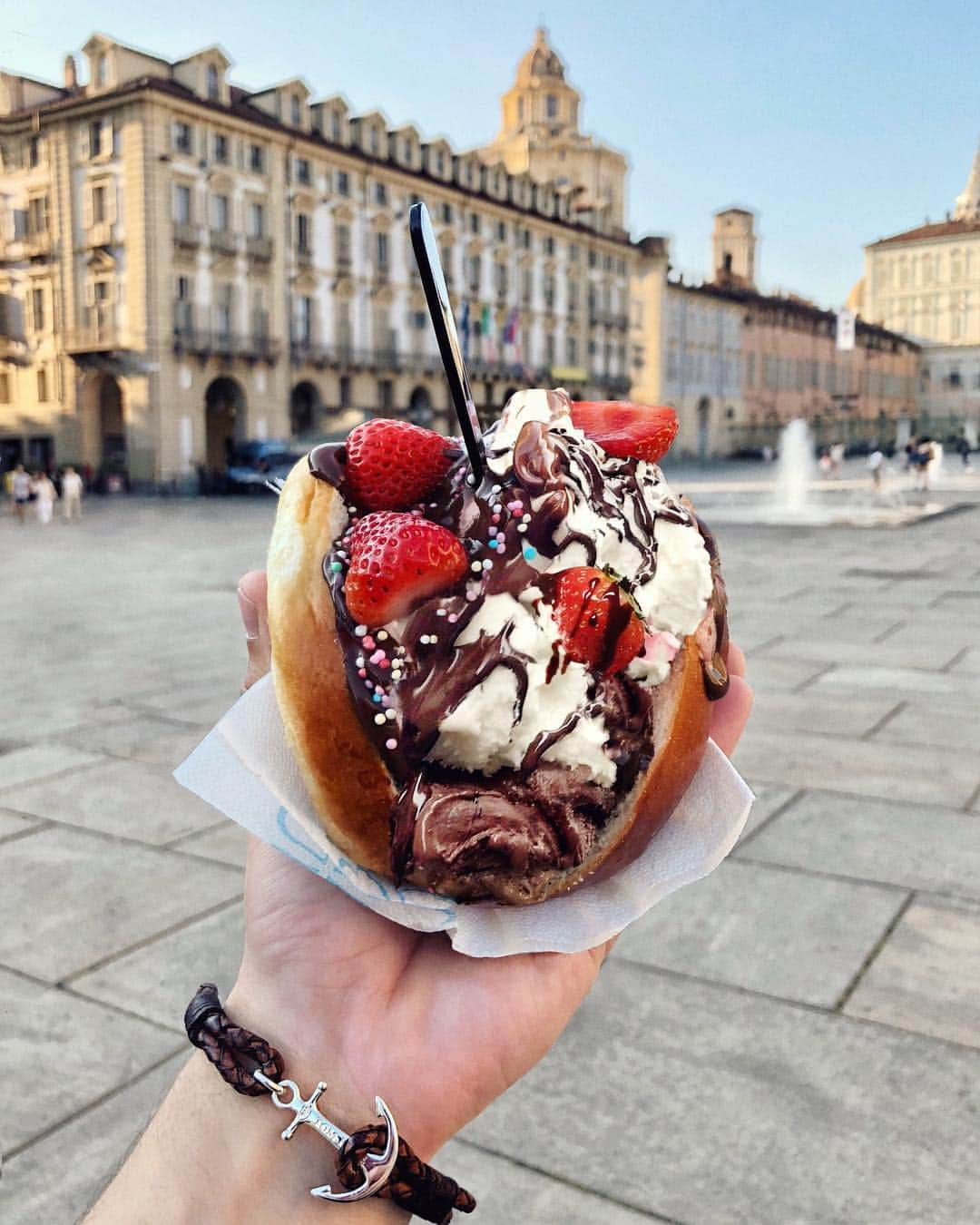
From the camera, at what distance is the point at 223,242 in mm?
35250

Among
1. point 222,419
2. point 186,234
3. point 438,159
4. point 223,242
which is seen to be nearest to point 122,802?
point 186,234

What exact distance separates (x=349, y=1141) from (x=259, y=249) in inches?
1505

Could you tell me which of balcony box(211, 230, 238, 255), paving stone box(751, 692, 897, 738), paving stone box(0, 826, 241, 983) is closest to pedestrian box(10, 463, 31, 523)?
balcony box(211, 230, 238, 255)

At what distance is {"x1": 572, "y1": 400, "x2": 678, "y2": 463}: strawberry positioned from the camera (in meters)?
1.74

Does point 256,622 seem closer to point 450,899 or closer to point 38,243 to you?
point 450,899

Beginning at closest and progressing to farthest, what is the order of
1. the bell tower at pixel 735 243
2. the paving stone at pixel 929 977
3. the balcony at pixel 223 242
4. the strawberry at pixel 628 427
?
the strawberry at pixel 628 427, the paving stone at pixel 929 977, the balcony at pixel 223 242, the bell tower at pixel 735 243

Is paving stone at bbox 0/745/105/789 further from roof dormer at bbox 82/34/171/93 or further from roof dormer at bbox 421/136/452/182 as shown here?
roof dormer at bbox 421/136/452/182

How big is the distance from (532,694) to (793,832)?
118 inches

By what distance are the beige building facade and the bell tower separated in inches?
1568

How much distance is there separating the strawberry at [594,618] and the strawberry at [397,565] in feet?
0.50

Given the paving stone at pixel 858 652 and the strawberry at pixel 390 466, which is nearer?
the strawberry at pixel 390 466

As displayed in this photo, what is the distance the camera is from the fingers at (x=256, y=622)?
6.00 feet

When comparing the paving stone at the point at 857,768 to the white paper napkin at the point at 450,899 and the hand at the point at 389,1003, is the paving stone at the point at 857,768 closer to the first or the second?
the white paper napkin at the point at 450,899

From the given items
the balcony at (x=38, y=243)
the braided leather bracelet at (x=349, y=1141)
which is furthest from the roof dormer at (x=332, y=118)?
the braided leather bracelet at (x=349, y=1141)
